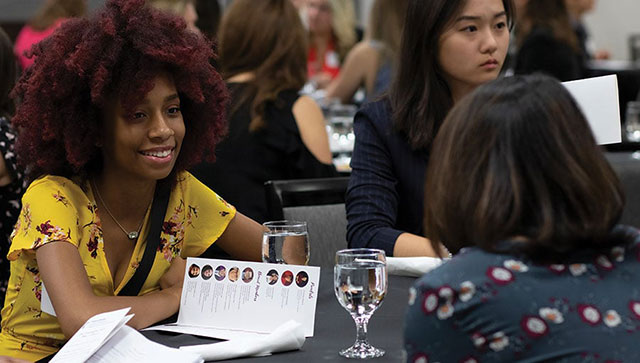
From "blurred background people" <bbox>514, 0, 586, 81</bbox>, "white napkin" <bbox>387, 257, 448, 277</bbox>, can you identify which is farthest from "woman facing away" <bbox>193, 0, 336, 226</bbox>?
"blurred background people" <bbox>514, 0, 586, 81</bbox>

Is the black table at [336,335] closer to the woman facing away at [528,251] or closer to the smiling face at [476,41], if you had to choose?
the woman facing away at [528,251]

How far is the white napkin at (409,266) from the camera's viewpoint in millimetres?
2051

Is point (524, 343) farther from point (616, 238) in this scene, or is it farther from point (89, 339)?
point (89, 339)

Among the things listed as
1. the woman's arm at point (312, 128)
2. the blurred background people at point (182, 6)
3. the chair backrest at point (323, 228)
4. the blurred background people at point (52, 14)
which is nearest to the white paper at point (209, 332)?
the chair backrest at point (323, 228)

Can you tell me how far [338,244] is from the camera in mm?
2705

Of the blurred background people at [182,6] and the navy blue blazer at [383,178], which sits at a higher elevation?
the blurred background people at [182,6]

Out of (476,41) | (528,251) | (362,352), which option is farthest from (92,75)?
(528,251)

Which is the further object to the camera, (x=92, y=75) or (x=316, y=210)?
(x=316, y=210)

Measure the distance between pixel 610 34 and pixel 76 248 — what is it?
903 centimetres

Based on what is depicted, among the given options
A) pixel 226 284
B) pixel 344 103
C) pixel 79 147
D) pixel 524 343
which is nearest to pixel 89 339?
pixel 226 284

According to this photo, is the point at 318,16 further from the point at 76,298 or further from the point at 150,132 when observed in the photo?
the point at 76,298

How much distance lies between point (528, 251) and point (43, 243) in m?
1.08

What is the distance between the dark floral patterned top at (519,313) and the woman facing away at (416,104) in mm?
1281

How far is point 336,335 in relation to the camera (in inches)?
64.9
